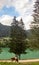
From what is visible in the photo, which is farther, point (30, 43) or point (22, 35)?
point (22, 35)

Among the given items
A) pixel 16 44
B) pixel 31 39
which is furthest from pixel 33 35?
pixel 16 44

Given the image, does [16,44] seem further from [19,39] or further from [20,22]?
[20,22]

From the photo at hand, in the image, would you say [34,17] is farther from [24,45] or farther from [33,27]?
[24,45]

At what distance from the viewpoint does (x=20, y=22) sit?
3866 cm

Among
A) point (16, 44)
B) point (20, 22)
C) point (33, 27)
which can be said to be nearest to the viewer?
point (33, 27)

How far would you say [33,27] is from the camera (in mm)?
33125

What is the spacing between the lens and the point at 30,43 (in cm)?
3388

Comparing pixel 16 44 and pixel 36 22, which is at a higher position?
pixel 36 22

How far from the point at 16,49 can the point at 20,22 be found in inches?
180

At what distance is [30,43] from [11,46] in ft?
12.9

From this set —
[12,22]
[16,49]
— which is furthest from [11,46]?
[12,22]

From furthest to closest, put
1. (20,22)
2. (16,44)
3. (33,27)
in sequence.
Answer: (20,22) < (16,44) < (33,27)

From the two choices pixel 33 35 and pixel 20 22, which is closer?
pixel 33 35

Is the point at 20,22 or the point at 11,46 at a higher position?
the point at 20,22
